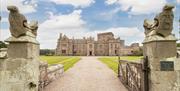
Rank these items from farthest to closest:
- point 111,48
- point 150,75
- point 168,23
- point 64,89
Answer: point 111,48
point 64,89
point 150,75
point 168,23

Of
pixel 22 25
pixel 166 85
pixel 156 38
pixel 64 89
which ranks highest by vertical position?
pixel 22 25

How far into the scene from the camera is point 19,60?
5.43 meters

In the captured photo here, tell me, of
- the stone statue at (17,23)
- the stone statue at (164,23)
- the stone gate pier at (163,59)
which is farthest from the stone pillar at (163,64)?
the stone statue at (17,23)

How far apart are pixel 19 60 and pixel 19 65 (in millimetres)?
138

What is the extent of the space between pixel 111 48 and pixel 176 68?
→ 90.0 meters

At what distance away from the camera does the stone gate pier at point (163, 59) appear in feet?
17.2

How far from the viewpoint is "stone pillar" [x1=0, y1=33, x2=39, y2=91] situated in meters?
5.38

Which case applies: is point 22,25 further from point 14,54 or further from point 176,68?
point 176,68

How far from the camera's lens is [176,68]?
5.38 m

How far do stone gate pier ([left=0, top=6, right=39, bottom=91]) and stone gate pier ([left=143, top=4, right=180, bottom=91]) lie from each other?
10.6 ft

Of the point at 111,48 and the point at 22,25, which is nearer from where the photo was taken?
the point at 22,25

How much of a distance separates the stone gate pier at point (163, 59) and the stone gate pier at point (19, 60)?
10.6 ft

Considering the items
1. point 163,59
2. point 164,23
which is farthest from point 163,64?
point 164,23

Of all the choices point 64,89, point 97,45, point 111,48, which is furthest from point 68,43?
point 64,89
